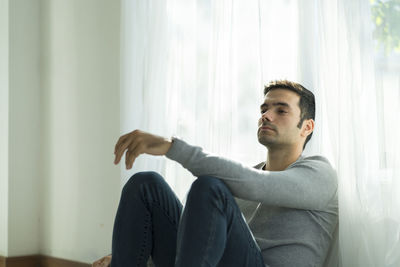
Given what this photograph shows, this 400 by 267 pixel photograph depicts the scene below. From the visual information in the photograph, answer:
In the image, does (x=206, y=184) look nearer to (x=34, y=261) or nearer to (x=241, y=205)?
(x=241, y=205)

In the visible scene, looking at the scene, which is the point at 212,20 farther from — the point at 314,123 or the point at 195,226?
the point at 195,226

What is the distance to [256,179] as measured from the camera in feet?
5.44

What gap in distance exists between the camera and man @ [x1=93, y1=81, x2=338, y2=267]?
5.29 ft

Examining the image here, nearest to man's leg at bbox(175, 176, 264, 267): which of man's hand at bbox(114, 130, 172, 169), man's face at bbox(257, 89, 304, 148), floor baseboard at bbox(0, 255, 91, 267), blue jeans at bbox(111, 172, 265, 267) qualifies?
blue jeans at bbox(111, 172, 265, 267)

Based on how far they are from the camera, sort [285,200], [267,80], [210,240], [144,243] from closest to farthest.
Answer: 1. [210,240]
2. [285,200]
3. [144,243]
4. [267,80]

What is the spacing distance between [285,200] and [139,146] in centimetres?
49

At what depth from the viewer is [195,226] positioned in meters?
1.60

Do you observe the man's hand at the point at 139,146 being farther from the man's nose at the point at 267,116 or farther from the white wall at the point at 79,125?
the white wall at the point at 79,125

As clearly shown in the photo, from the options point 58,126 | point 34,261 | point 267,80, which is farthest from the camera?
point 34,261

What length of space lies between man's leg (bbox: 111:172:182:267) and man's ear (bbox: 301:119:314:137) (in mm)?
548

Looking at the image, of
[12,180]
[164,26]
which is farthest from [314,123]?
[12,180]

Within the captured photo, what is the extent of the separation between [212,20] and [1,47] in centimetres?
177

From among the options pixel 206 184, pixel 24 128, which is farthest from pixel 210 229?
pixel 24 128

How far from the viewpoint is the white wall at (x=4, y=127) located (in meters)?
3.55
